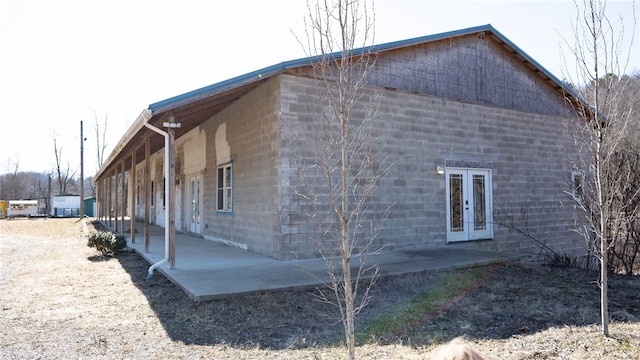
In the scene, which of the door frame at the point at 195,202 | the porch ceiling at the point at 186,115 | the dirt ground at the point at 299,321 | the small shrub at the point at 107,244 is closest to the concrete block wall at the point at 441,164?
the porch ceiling at the point at 186,115

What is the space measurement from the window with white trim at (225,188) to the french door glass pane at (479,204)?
6367 millimetres

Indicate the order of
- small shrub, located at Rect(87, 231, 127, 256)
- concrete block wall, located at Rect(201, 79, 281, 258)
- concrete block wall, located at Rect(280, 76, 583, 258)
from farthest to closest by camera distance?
small shrub, located at Rect(87, 231, 127, 256) → concrete block wall, located at Rect(201, 79, 281, 258) → concrete block wall, located at Rect(280, 76, 583, 258)

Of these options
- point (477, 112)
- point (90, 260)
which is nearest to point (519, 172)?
point (477, 112)

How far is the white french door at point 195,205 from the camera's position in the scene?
14.5 metres

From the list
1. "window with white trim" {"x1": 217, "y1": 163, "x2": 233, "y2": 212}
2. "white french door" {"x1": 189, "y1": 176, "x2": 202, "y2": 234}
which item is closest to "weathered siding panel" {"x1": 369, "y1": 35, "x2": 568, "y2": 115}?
"window with white trim" {"x1": 217, "y1": 163, "x2": 233, "y2": 212}

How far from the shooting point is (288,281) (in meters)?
6.86

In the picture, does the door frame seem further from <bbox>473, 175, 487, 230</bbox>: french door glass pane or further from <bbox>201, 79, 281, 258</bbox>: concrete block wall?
<bbox>473, 175, 487, 230</bbox>: french door glass pane

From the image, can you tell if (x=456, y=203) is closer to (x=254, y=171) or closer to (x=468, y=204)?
(x=468, y=204)

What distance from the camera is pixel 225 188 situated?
39.9ft

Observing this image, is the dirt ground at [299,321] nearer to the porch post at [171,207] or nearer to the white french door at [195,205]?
the porch post at [171,207]

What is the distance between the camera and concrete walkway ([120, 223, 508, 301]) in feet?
21.5

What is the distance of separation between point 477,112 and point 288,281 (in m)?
7.57

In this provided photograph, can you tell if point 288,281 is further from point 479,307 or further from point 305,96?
point 305,96

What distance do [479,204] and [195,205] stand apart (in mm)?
9100
